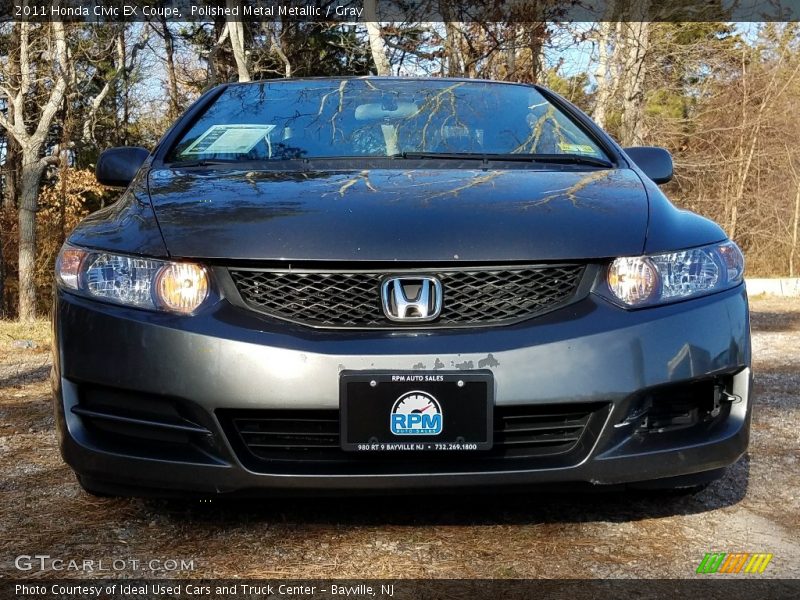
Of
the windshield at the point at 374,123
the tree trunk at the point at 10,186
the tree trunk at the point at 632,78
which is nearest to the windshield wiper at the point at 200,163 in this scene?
the windshield at the point at 374,123

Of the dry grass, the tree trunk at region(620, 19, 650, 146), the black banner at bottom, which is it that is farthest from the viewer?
the tree trunk at region(620, 19, 650, 146)

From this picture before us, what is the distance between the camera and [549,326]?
210 cm

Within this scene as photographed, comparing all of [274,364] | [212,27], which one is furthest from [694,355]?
[212,27]

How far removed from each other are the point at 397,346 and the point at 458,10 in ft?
42.1

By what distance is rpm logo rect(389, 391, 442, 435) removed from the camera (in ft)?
6.73


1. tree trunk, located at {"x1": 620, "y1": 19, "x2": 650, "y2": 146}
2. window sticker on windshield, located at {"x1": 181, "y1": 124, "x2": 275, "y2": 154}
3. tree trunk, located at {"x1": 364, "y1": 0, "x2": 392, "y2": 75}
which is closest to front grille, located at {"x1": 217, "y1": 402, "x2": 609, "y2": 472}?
window sticker on windshield, located at {"x1": 181, "y1": 124, "x2": 275, "y2": 154}

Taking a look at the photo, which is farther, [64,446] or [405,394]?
[64,446]

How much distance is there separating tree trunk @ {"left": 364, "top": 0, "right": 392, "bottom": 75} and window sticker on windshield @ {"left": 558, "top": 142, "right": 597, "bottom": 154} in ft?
35.3

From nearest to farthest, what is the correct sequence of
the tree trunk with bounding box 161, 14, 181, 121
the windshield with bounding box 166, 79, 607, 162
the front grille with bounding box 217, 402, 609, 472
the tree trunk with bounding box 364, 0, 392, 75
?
the front grille with bounding box 217, 402, 609, 472 → the windshield with bounding box 166, 79, 607, 162 → the tree trunk with bounding box 364, 0, 392, 75 → the tree trunk with bounding box 161, 14, 181, 121

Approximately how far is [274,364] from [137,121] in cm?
2669

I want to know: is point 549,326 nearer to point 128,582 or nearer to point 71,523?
point 128,582

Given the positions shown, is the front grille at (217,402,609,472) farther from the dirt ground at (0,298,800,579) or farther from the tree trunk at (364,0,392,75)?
the tree trunk at (364,0,392,75)

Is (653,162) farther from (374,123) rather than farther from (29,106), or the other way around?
(29,106)

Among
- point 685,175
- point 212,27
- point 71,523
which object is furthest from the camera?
point 212,27
